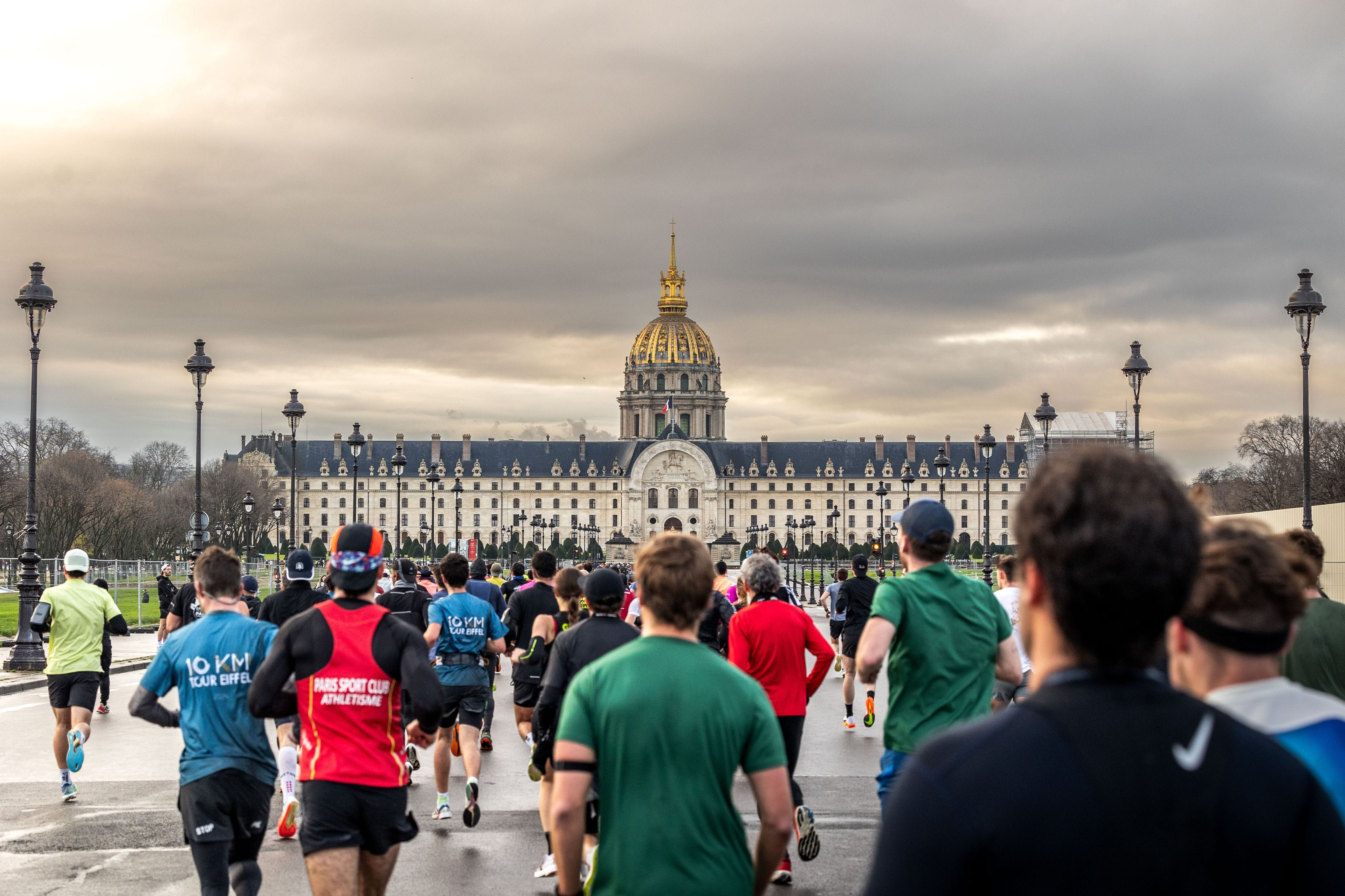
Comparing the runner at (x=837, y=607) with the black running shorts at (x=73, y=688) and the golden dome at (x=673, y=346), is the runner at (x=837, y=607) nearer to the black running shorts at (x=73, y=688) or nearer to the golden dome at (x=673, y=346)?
the black running shorts at (x=73, y=688)

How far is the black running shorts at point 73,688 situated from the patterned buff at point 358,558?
6.53m

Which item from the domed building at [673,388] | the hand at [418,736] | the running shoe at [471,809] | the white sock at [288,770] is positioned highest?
the domed building at [673,388]

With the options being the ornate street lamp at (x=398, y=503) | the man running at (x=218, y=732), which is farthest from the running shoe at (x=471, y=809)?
the ornate street lamp at (x=398, y=503)

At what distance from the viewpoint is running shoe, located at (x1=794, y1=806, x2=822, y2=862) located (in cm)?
847

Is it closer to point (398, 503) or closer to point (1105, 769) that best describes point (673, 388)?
point (398, 503)

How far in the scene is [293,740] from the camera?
1115cm

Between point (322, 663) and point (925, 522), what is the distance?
2900 millimetres

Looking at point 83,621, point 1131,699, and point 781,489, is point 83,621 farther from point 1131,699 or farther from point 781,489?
point 781,489

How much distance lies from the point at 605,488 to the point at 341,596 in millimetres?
162276

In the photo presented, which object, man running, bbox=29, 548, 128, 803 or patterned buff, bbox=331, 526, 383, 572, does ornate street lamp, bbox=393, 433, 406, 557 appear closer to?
man running, bbox=29, 548, 128, 803

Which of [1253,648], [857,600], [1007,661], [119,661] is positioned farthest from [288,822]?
[119,661]

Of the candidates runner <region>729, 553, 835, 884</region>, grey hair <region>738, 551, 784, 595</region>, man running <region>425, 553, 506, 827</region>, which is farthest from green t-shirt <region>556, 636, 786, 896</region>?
man running <region>425, 553, 506, 827</region>

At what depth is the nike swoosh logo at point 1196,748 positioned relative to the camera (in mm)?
2318

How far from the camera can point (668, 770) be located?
4051mm
